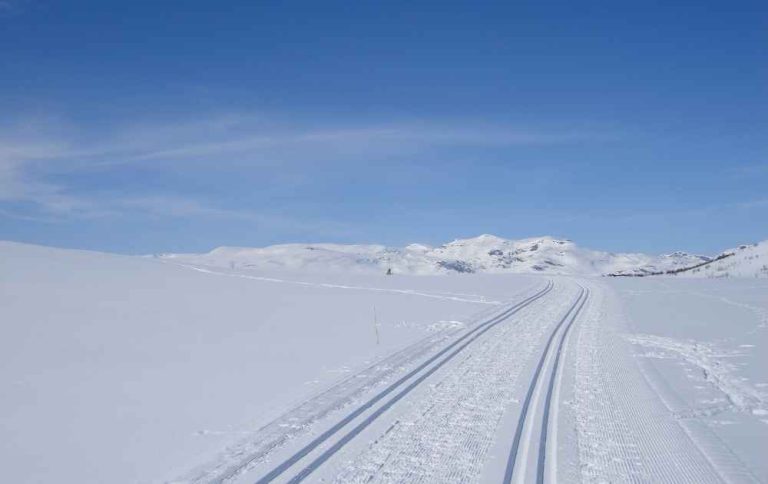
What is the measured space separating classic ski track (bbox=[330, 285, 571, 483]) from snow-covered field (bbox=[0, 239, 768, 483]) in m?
0.04

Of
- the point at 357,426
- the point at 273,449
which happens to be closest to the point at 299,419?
the point at 357,426

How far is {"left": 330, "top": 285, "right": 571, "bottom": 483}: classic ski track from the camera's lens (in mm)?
6758

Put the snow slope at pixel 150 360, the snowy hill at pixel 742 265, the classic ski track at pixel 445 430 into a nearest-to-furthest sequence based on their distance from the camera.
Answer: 1. the classic ski track at pixel 445 430
2. the snow slope at pixel 150 360
3. the snowy hill at pixel 742 265

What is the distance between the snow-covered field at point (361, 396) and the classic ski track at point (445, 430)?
0.12ft

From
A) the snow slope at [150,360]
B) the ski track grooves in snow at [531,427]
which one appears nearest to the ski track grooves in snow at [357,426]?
the snow slope at [150,360]

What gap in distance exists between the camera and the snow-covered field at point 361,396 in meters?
6.99

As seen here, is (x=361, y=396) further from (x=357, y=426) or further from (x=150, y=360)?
(x=150, y=360)

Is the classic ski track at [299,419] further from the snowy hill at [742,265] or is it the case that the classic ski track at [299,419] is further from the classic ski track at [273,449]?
the snowy hill at [742,265]

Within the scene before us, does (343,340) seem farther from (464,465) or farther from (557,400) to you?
(464,465)

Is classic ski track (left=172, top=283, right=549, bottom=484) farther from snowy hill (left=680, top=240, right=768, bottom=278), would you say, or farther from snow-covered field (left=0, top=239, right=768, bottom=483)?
snowy hill (left=680, top=240, right=768, bottom=278)

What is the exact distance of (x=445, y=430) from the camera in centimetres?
826

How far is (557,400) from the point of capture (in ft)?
32.1

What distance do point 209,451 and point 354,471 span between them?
6.43ft

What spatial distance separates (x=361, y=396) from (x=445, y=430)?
2337 mm
